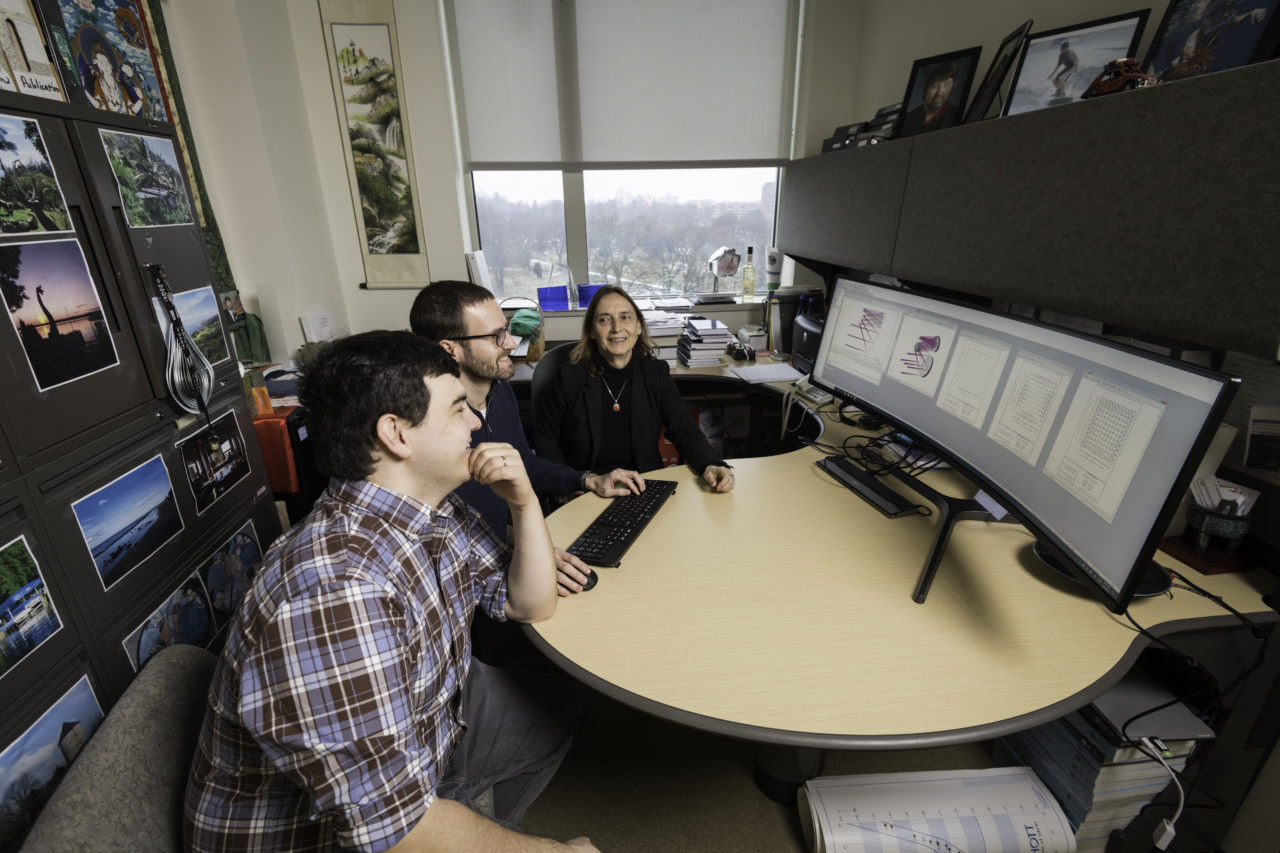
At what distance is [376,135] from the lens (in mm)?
2686

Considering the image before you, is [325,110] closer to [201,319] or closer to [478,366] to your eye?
[478,366]

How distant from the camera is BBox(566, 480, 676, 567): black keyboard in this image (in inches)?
46.9

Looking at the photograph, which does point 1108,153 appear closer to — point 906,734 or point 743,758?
point 906,734

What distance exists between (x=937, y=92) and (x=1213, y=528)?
1688 millimetres

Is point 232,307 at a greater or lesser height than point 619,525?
greater

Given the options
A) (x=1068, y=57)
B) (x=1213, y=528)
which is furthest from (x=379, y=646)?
(x=1068, y=57)

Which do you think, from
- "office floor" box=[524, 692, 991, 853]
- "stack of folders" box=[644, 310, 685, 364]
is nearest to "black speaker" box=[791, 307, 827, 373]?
"stack of folders" box=[644, 310, 685, 364]

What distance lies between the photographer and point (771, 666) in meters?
0.90

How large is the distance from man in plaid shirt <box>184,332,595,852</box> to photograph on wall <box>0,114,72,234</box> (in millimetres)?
370

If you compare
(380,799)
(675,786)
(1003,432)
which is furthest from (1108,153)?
(675,786)

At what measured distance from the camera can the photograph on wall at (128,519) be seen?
0.83 m

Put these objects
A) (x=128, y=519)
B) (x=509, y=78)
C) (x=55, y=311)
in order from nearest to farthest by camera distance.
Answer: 1. (x=55, y=311)
2. (x=128, y=519)
3. (x=509, y=78)

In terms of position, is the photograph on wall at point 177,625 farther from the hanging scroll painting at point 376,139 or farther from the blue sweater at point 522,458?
the hanging scroll painting at point 376,139

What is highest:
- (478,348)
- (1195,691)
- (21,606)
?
(478,348)
